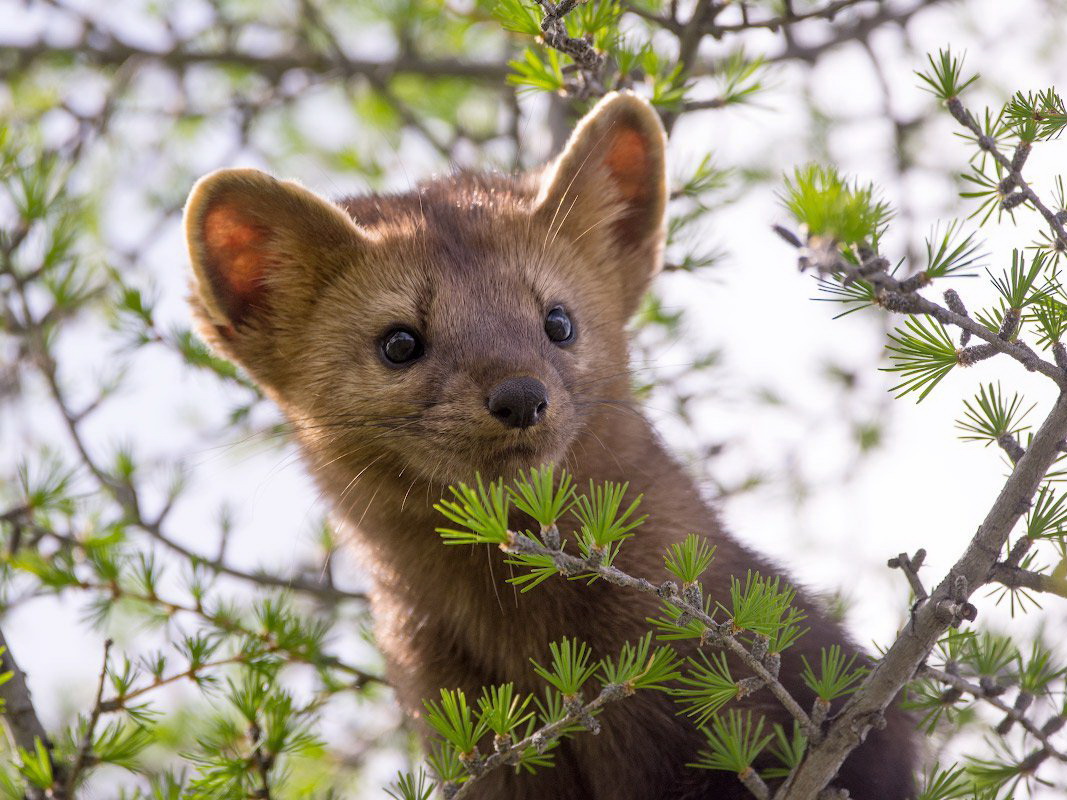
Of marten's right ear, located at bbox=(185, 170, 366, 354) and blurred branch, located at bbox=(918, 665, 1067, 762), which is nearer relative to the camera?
blurred branch, located at bbox=(918, 665, 1067, 762)

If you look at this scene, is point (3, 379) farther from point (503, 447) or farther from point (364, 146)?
point (503, 447)

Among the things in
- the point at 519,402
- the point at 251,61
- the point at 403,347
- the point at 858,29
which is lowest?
the point at 519,402

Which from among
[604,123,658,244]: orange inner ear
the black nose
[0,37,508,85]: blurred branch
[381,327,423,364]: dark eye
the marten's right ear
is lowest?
the black nose

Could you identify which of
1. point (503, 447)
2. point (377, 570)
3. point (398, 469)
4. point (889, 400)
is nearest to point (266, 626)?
point (377, 570)

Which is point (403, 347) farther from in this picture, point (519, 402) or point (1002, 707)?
point (1002, 707)

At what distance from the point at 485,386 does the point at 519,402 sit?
0.17 meters

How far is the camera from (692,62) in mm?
3943

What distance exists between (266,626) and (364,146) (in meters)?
3.10

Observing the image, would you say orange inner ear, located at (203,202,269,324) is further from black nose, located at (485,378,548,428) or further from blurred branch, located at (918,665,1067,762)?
blurred branch, located at (918,665,1067,762)

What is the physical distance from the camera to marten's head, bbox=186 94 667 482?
3281 millimetres

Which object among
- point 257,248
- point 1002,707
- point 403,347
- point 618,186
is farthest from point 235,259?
point 1002,707

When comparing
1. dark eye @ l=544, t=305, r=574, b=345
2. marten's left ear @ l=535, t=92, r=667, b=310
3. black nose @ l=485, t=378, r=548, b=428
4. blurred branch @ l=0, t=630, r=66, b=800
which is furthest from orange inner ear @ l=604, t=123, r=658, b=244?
blurred branch @ l=0, t=630, r=66, b=800

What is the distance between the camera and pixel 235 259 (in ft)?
12.5

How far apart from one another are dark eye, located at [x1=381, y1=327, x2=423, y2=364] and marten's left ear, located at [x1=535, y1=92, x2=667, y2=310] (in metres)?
0.61
